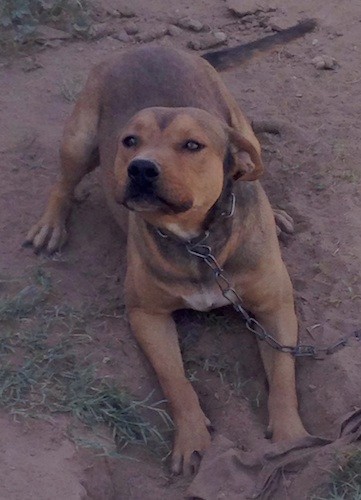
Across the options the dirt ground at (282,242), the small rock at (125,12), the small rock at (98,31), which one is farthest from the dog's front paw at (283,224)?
the small rock at (125,12)

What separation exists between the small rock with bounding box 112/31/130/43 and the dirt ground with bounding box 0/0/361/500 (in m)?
0.01

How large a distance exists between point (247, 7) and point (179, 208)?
4.01 metres

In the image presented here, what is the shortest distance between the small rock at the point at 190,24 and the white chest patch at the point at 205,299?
130 inches

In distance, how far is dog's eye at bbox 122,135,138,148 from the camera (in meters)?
4.06

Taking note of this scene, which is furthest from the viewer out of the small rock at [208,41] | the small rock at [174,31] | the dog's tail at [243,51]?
the small rock at [174,31]

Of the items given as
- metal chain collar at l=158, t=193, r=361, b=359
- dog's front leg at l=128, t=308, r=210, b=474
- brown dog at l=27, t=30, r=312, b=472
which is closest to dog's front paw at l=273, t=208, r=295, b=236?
brown dog at l=27, t=30, r=312, b=472

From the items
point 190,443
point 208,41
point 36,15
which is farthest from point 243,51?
point 190,443

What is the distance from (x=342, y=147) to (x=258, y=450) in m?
2.43

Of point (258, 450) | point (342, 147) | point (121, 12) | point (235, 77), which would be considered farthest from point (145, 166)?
point (121, 12)

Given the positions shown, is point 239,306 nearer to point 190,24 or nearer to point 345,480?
point 345,480

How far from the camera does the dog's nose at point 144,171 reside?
3.79 metres

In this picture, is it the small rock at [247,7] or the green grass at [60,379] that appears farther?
the small rock at [247,7]

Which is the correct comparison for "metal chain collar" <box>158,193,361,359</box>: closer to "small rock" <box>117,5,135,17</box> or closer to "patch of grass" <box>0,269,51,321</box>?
"patch of grass" <box>0,269,51,321</box>

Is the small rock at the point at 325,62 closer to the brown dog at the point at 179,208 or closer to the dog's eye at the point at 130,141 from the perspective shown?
the brown dog at the point at 179,208
